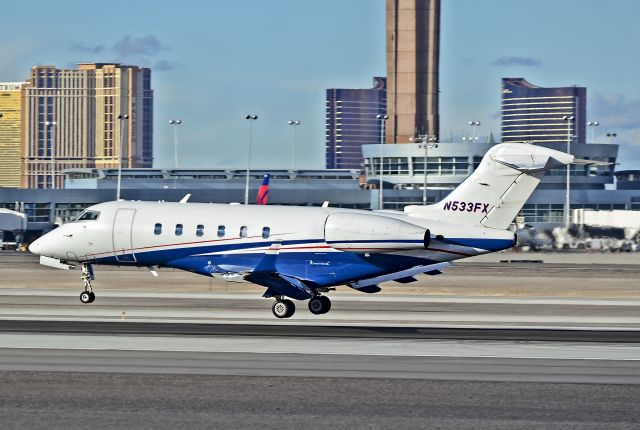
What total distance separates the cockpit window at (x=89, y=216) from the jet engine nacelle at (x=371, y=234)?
8481mm

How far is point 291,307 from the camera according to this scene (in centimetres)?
3969

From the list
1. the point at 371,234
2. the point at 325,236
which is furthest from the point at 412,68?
the point at 371,234

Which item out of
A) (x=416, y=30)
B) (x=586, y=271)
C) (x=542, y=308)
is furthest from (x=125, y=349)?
(x=416, y=30)

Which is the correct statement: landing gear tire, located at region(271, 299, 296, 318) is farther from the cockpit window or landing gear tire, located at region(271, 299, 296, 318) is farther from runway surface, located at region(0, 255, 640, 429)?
the cockpit window

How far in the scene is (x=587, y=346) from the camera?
3180cm

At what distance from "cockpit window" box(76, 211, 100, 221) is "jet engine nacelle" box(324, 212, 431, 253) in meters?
8.48

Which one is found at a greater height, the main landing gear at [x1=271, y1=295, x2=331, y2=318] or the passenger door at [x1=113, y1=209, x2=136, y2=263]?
the passenger door at [x1=113, y1=209, x2=136, y2=263]

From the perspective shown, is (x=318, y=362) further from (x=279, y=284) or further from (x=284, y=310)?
(x=279, y=284)

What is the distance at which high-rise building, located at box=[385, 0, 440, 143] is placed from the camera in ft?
596

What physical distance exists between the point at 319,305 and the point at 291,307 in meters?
1.26

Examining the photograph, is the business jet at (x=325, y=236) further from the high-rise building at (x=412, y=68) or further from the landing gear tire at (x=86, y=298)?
the high-rise building at (x=412, y=68)

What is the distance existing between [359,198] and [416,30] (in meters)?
38.0

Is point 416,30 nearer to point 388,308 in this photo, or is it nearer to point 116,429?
→ point 388,308

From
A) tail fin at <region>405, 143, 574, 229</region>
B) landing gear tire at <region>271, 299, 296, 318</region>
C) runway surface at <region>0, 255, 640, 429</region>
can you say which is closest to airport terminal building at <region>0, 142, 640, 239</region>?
runway surface at <region>0, 255, 640, 429</region>
